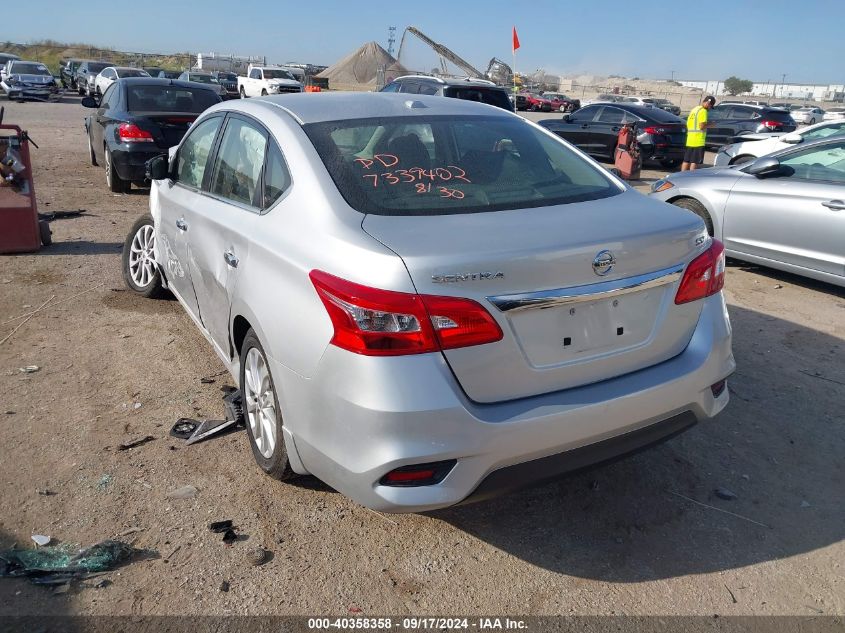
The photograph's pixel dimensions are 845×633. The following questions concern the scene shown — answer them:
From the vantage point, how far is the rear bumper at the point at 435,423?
2352 millimetres

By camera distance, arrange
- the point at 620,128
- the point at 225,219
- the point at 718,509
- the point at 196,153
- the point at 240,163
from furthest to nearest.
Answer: the point at 620,128 < the point at 196,153 < the point at 240,163 < the point at 225,219 < the point at 718,509

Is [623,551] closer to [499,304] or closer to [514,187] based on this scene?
[499,304]

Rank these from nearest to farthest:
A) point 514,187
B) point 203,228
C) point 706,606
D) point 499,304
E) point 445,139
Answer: point 499,304 < point 706,606 < point 514,187 < point 445,139 < point 203,228

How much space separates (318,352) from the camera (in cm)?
252

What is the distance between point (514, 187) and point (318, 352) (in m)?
1.21

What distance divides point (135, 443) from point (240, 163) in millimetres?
1591

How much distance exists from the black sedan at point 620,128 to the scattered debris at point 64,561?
14757 mm

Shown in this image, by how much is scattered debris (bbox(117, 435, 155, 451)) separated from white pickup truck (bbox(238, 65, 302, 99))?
1237 inches

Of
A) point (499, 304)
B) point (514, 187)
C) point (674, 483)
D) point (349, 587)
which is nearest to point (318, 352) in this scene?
point (499, 304)

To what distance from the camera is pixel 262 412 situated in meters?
3.23

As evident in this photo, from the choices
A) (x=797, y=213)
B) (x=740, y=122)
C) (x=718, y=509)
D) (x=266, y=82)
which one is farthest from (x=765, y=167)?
(x=266, y=82)

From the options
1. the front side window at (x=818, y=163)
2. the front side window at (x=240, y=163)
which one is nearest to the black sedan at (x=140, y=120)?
the front side window at (x=240, y=163)

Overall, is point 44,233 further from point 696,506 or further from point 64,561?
point 696,506

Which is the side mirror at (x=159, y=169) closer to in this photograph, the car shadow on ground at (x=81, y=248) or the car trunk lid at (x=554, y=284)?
the car trunk lid at (x=554, y=284)
